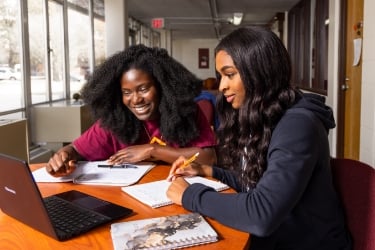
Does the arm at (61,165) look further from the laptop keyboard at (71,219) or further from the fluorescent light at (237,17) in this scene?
the fluorescent light at (237,17)

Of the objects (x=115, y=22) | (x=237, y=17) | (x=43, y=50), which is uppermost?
(x=237, y=17)

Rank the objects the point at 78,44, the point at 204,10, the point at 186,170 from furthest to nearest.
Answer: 1. the point at 204,10
2. the point at 78,44
3. the point at 186,170

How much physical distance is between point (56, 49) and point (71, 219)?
434 cm

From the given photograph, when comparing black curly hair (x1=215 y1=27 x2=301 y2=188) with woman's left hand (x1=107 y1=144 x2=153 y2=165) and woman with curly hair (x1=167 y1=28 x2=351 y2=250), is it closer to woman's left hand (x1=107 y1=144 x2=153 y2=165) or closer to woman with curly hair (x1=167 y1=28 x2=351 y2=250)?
woman with curly hair (x1=167 y1=28 x2=351 y2=250)

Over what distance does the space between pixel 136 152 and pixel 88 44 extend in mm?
4988

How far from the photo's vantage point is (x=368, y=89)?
3.42 meters

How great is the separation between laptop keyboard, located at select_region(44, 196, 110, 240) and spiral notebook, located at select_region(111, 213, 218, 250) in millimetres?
60

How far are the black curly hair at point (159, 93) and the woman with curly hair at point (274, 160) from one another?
69 centimetres

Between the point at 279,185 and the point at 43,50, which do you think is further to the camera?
the point at 43,50

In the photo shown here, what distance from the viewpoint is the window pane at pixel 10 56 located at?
141 inches

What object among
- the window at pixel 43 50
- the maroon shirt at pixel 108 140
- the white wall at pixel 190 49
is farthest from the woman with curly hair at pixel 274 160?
the white wall at pixel 190 49

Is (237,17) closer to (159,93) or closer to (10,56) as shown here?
(10,56)

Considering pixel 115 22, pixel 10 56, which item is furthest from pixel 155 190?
pixel 115 22

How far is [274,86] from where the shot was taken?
107 cm
